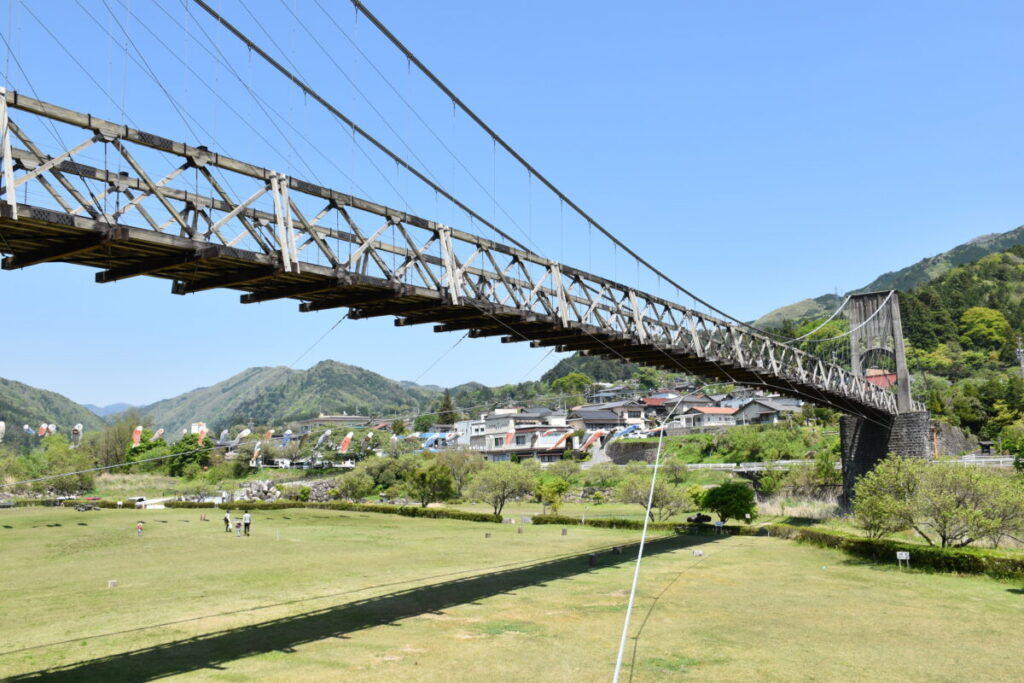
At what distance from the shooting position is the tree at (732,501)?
2411 inches

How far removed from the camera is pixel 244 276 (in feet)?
67.1

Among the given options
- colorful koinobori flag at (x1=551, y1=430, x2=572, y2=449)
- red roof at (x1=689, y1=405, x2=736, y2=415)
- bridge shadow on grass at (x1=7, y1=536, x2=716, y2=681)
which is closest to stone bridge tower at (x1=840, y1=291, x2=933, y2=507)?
bridge shadow on grass at (x1=7, y1=536, x2=716, y2=681)

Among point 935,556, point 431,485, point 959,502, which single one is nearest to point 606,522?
point 431,485

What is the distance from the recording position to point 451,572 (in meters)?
37.8

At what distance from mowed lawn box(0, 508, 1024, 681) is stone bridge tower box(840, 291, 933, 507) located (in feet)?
62.6

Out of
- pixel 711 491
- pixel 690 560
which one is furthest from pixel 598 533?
pixel 690 560

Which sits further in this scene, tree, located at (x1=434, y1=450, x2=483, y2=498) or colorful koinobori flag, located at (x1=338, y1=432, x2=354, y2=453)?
colorful koinobori flag, located at (x1=338, y1=432, x2=354, y2=453)

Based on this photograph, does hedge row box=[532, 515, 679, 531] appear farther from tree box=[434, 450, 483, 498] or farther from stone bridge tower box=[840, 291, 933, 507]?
tree box=[434, 450, 483, 498]

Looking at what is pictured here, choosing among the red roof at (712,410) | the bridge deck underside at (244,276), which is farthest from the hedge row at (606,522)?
the red roof at (712,410)

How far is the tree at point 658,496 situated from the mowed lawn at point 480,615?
13.7 metres

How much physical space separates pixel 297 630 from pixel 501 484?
4867 centimetres

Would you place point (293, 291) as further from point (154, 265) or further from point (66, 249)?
point (66, 249)

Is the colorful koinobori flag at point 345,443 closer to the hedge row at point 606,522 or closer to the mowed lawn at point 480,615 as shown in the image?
the hedge row at point 606,522

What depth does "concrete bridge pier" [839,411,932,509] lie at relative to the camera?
6088 cm
